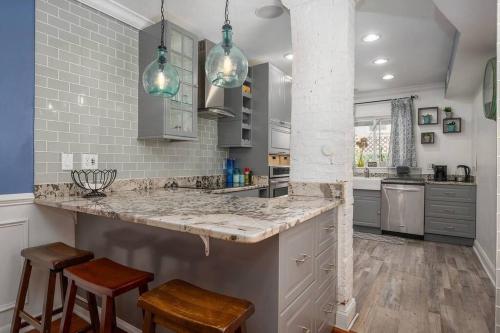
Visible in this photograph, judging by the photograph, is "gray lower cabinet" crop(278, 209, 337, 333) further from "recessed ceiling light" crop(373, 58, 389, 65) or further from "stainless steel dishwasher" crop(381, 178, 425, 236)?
"stainless steel dishwasher" crop(381, 178, 425, 236)

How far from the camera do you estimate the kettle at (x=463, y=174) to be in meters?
4.31

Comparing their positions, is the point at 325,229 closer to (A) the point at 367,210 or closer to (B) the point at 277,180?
(B) the point at 277,180

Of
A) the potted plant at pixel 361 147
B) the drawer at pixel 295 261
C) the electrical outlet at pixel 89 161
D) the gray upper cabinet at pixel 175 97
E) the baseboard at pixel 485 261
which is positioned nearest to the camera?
the drawer at pixel 295 261

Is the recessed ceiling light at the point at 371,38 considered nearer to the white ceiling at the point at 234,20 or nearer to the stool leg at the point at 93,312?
the white ceiling at the point at 234,20

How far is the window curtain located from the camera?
4.91 metres

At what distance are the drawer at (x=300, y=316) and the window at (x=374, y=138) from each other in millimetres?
4504

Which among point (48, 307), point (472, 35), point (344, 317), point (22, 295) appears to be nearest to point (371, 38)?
point (472, 35)

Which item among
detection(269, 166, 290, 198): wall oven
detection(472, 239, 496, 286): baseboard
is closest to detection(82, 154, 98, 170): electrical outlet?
detection(269, 166, 290, 198): wall oven

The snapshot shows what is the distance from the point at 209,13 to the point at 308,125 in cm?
152

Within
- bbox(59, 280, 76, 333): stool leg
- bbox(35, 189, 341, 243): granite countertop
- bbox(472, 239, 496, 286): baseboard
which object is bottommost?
bbox(472, 239, 496, 286): baseboard

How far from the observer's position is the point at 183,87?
2779 mm

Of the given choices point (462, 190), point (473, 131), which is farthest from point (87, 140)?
point (473, 131)

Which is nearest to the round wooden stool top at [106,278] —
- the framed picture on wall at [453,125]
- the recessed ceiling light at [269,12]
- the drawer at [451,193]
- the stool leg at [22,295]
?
the stool leg at [22,295]

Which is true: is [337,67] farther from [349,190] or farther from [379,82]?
[379,82]
